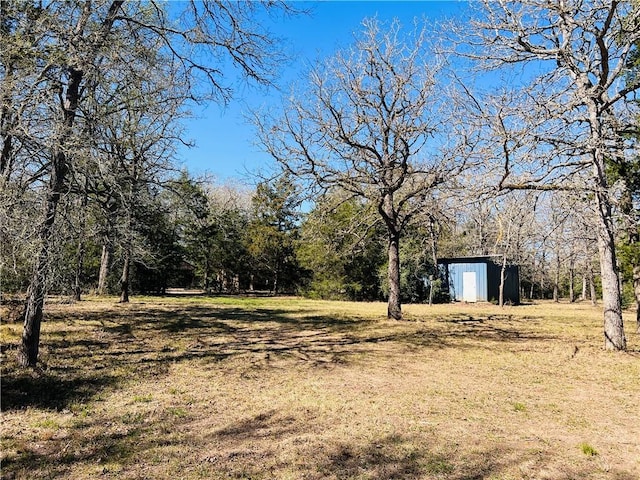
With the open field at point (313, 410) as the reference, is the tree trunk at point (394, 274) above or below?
above

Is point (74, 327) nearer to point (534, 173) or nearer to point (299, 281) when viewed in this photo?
point (534, 173)

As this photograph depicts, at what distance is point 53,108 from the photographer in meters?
5.32

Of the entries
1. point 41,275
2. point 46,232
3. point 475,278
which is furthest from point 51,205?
point 475,278

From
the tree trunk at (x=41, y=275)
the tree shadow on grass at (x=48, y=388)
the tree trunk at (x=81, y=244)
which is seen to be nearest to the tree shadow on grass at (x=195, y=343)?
the tree shadow on grass at (x=48, y=388)

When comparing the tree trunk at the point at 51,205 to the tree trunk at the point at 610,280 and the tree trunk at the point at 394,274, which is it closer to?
the tree trunk at the point at 610,280

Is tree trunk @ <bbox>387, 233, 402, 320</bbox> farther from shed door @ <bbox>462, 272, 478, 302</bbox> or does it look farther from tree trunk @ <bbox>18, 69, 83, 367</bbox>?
shed door @ <bbox>462, 272, 478, 302</bbox>

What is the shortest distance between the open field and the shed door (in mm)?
18469

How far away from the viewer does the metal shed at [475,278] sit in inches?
1056

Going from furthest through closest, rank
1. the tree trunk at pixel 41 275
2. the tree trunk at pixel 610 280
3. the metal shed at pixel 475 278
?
the metal shed at pixel 475 278, the tree trunk at pixel 610 280, the tree trunk at pixel 41 275

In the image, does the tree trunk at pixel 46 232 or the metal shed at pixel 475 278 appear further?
the metal shed at pixel 475 278

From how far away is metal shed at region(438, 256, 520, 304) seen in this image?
26.8 m

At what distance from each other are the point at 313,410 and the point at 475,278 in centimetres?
2461

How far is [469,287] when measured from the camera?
2714cm

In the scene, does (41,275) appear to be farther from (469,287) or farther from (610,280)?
(469,287)
